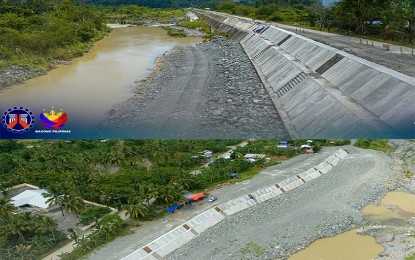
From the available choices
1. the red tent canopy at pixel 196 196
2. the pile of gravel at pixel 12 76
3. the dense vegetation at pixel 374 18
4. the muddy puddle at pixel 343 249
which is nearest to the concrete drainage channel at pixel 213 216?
the red tent canopy at pixel 196 196

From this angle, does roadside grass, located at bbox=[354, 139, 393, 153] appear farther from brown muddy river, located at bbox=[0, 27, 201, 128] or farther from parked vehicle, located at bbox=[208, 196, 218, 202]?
brown muddy river, located at bbox=[0, 27, 201, 128]

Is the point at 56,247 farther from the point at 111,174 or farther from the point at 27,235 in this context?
the point at 111,174

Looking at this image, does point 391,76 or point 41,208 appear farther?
point 41,208

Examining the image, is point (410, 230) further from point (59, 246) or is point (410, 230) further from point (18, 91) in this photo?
point (18, 91)

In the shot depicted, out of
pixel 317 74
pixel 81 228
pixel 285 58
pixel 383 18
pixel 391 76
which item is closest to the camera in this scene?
pixel 391 76

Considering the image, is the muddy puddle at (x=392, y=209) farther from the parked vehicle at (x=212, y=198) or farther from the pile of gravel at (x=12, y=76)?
the pile of gravel at (x=12, y=76)

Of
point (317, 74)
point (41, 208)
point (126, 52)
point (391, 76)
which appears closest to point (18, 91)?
point (41, 208)
